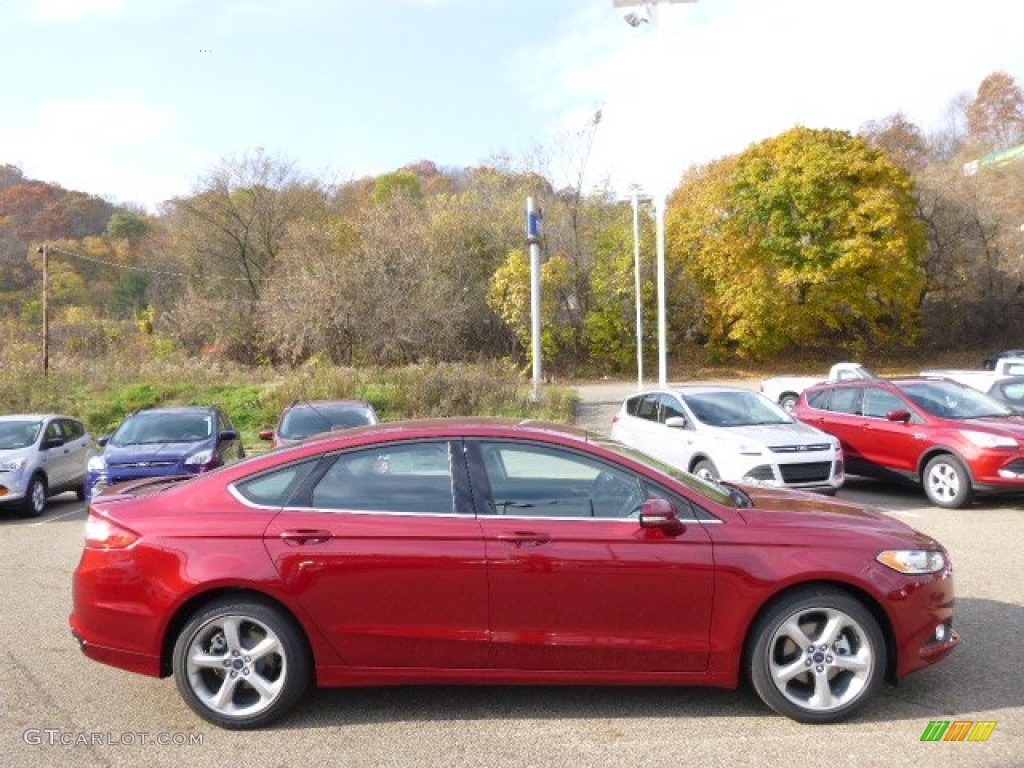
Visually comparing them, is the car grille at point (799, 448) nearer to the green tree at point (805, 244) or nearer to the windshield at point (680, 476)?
the windshield at point (680, 476)

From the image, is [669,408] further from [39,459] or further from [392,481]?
[39,459]

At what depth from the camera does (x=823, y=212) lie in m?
43.8

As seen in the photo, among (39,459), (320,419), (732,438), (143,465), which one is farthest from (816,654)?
(39,459)

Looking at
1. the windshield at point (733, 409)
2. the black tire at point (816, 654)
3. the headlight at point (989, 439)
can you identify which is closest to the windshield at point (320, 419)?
the windshield at point (733, 409)

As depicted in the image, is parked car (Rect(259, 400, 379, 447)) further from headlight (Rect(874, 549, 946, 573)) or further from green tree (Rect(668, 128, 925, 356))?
green tree (Rect(668, 128, 925, 356))

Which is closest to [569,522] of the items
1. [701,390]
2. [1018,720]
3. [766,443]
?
[1018,720]

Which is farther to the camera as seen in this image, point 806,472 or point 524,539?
point 806,472

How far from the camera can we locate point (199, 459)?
39.0 feet

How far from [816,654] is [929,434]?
7.76 m

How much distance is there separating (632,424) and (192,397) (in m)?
21.1

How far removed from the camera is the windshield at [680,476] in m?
4.75

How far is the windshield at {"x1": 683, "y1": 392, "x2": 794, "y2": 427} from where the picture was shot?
1169 cm

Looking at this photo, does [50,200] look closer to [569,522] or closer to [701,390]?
[701,390]

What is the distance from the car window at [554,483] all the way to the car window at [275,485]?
956mm
